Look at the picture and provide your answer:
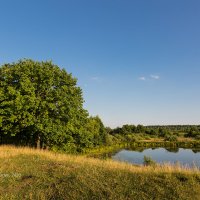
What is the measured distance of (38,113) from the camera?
27.2m

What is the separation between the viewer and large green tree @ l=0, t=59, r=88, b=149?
84.7ft

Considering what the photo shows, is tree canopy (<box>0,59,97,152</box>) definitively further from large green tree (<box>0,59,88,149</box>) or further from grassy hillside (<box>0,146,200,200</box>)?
grassy hillside (<box>0,146,200,200</box>)

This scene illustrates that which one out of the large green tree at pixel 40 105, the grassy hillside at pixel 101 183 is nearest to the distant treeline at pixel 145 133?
the large green tree at pixel 40 105

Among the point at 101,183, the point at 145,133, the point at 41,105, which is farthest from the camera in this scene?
the point at 145,133

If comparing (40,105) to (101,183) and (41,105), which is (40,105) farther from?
(101,183)

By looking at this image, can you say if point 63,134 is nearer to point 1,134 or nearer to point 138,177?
point 1,134

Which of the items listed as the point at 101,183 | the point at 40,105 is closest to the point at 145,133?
the point at 40,105

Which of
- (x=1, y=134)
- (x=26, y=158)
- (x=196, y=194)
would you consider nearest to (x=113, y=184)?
(x=196, y=194)

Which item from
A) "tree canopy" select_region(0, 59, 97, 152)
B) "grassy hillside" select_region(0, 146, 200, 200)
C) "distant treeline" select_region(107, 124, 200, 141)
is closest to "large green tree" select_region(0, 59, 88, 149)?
"tree canopy" select_region(0, 59, 97, 152)

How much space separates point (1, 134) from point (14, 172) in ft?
58.5

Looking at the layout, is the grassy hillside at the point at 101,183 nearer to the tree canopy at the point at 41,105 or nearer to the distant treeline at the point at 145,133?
the tree canopy at the point at 41,105

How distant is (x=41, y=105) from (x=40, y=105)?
22cm

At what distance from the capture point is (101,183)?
11.1 metres

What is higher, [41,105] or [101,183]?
[41,105]
